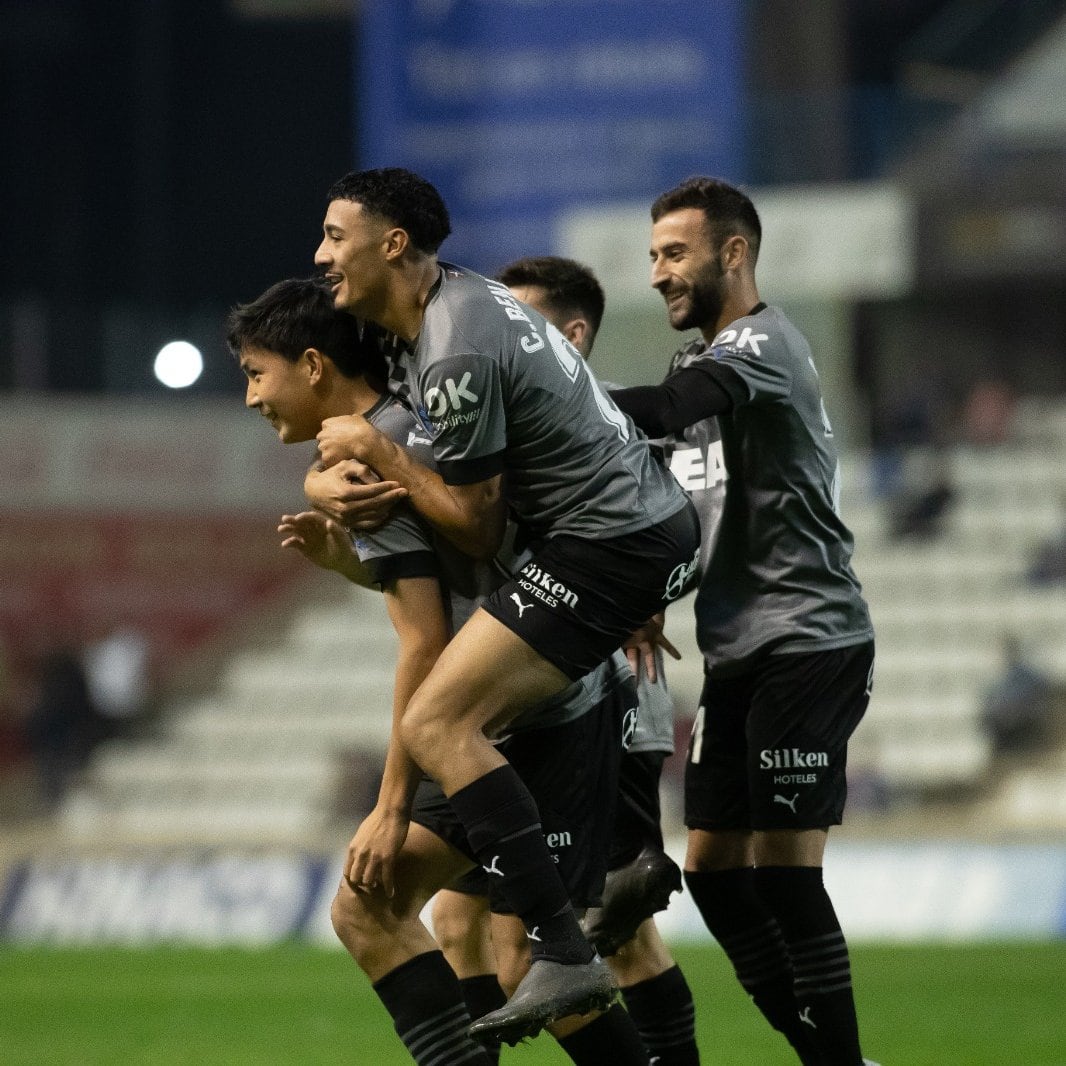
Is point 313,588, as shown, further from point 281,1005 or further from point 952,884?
point 281,1005

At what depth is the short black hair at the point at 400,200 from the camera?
14.6ft

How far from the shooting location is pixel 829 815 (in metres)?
5.14

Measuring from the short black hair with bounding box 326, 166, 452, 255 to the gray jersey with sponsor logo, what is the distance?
391 mm

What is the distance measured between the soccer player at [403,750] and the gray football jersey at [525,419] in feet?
0.65

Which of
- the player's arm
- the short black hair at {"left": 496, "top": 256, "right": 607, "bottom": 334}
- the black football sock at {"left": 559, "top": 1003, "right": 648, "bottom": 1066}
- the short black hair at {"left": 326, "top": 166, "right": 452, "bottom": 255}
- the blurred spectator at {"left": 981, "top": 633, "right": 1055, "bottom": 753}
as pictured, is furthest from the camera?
the blurred spectator at {"left": 981, "top": 633, "right": 1055, "bottom": 753}

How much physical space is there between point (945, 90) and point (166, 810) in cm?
972

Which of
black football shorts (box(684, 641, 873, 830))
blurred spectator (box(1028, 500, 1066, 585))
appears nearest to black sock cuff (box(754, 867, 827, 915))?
black football shorts (box(684, 641, 873, 830))

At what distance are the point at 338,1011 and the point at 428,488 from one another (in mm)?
5775

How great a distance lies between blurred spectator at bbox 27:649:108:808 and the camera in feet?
64.3

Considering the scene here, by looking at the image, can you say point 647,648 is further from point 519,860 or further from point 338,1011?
point 338,1011

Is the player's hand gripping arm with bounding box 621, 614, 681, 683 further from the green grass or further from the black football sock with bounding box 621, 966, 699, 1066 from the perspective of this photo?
the green grass

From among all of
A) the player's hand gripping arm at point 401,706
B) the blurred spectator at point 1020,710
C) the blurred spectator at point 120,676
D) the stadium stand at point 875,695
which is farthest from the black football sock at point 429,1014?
the blurred spectator at point 120,676

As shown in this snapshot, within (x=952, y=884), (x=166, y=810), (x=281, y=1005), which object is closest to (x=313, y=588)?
(x=166, y=810)

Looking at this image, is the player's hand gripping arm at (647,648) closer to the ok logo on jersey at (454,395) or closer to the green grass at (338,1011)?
the ok logo on jersey at (454,395)
